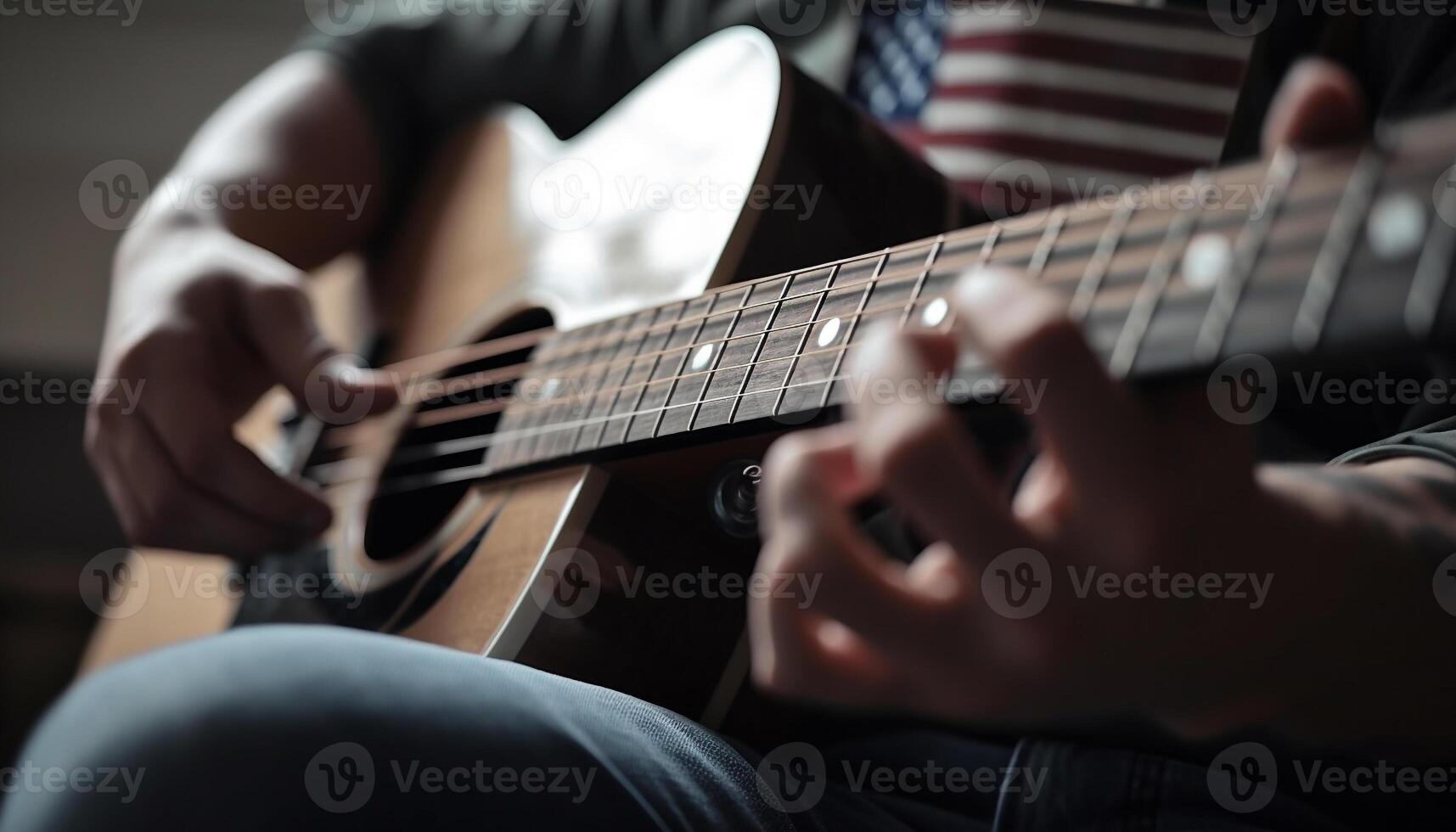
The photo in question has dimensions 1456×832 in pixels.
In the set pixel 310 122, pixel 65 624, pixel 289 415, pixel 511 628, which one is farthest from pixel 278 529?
pixel 65 624

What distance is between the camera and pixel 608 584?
1.78 ft

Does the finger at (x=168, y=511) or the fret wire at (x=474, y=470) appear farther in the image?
the finger at (x=168, y=511)

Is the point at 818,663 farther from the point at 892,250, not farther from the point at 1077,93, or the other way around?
the point at 1077,93

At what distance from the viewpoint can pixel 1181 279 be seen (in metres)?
0.31

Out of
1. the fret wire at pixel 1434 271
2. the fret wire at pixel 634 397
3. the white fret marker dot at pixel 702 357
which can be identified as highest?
the fret wire at pixel 1434 271

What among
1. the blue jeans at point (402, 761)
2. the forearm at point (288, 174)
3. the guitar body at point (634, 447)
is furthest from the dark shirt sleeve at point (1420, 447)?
the forearm at point (288, 174)

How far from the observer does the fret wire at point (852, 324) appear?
0.40m

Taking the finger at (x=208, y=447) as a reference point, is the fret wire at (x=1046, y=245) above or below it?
above

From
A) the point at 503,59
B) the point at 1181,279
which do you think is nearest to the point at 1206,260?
the point at 1181,279

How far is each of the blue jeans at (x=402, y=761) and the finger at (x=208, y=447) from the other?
0.97 ft

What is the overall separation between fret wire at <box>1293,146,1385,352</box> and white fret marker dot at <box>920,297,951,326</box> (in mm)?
117

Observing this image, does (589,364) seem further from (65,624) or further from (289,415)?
(65,624)

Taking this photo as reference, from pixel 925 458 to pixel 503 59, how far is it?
2.82 ft

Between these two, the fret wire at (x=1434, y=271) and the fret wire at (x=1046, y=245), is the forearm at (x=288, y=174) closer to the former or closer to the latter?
the fret wire at (x=1046, y=245)
